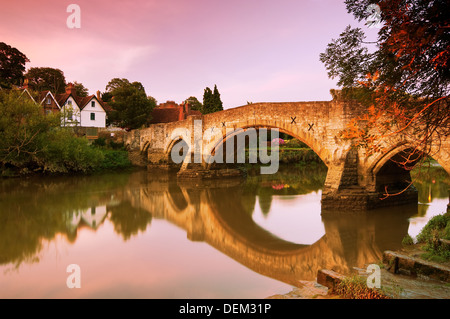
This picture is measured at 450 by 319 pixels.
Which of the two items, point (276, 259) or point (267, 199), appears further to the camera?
point (267, 199)

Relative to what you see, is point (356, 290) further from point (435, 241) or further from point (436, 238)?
point (436, 238)

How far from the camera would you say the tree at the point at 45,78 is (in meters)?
41.9

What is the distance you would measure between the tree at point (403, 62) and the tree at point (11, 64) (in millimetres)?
36476

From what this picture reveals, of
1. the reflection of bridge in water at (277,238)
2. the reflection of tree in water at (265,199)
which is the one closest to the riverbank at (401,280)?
the reflection of bridge in water at (277,238)

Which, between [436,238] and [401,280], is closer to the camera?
[401,280]

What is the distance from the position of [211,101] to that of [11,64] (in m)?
21.1

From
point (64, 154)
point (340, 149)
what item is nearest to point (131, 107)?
point (64, 154)

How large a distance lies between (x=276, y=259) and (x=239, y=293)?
201 cm

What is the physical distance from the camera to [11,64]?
1384 inches

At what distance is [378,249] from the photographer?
763 cm

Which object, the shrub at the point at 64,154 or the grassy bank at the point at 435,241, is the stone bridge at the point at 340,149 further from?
the shrub at the point at 64,154
